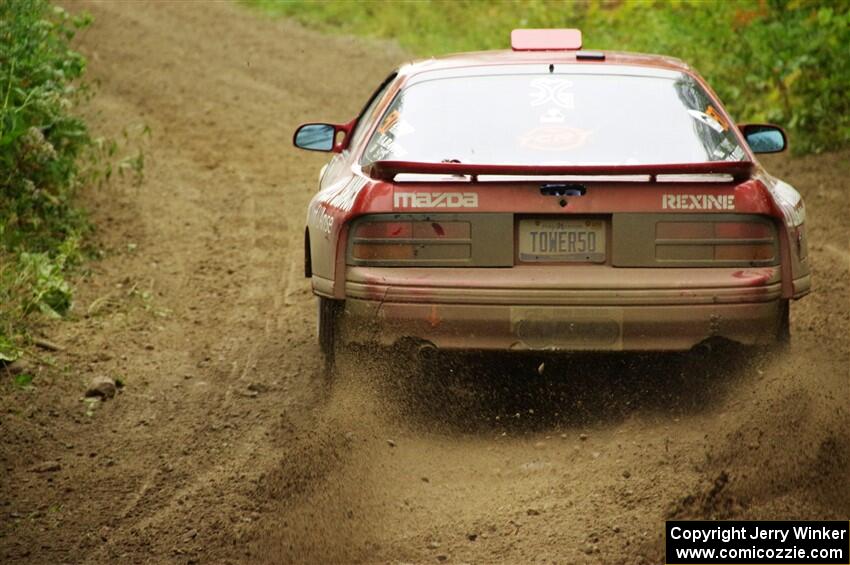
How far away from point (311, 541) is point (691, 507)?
1.23 m

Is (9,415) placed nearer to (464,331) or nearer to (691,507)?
A: (464,331)

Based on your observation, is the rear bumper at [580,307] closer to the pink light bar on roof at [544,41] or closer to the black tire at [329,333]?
the black tire at [329,333]

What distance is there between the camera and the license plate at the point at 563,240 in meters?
5.00

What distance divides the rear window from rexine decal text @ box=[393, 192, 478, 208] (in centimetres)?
32

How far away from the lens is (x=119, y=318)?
7676 millimetres

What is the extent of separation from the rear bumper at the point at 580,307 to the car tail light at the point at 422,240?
64mm

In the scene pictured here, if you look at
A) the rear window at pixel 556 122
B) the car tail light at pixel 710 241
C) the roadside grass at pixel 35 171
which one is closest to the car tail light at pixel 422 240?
the rear window at pixel 556 122

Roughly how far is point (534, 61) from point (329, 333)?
1.61 metres

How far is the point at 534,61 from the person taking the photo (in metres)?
5.98

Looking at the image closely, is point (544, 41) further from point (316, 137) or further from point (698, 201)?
point (698, 201)

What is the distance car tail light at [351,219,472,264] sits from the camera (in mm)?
5000

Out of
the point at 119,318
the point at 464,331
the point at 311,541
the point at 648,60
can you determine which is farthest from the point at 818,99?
the point at 311,541

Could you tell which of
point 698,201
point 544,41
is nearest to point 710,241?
point 698,201

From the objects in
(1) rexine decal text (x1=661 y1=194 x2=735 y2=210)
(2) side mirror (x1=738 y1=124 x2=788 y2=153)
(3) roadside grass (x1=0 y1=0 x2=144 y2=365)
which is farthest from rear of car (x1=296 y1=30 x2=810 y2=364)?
(3) roadside grass (x1=0 y1=0 x2=144 y2=365)
